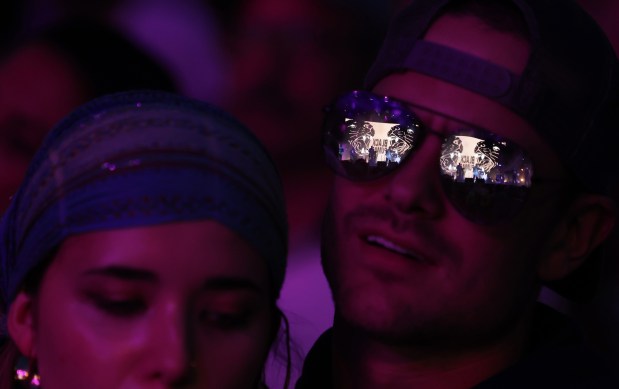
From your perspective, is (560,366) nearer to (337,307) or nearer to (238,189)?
(337,307)

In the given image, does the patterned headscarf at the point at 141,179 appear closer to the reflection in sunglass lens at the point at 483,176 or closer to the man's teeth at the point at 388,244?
the man's teeth at the point at 388,244

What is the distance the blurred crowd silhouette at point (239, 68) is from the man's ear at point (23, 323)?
1372 mm

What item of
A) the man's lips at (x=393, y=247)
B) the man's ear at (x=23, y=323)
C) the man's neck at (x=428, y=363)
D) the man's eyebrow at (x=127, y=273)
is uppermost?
the man's eyebrow at (x=127, y=273)

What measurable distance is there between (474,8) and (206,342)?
1108 mm

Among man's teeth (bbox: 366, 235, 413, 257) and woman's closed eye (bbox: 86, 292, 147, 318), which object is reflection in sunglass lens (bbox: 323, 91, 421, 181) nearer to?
man's teeth (bbox: 366, 235, 413, 257)

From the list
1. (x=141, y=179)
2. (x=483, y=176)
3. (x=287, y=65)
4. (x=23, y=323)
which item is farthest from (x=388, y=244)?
(x=287, y=65)

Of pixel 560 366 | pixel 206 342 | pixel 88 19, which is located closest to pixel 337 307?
pixel 560 366

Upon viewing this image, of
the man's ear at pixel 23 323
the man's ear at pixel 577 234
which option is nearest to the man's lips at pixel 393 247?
the man's ear at pixel 577 234

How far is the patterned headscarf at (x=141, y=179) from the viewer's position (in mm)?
1458

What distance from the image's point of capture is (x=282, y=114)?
10.4 feet

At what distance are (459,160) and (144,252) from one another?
843 mm

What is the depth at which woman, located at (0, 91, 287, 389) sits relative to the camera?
1401mm

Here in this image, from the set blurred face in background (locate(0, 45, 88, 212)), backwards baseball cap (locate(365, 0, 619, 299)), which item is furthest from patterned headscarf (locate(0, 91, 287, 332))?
blurred face in background (locate(0, 45, 88, 212))

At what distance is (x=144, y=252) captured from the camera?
1.41 m
